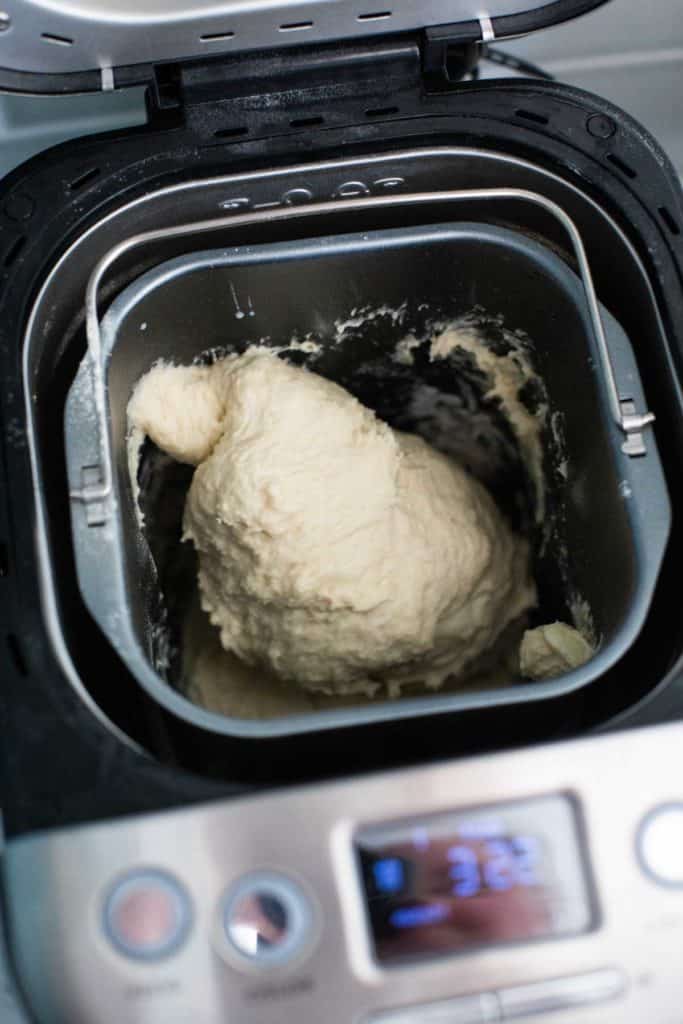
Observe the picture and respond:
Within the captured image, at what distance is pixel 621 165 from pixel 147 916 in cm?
69

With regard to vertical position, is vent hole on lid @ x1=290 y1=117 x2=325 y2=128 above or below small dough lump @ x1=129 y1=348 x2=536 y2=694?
above

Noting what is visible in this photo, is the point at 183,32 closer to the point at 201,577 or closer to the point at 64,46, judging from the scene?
the point at 64,46

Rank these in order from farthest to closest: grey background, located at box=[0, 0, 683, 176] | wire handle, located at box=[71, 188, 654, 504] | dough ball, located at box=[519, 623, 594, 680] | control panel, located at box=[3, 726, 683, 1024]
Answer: grey background, located at box=[0, 0, 683, 176] < dough ball, located at box=[519, 623, 594, 680] < wire handle, located at box=[71, 188, 654, 504] < control panel, located at box=[3, 726, 683, 1024]

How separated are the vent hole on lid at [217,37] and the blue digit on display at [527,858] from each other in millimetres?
681

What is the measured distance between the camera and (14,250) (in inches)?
30.9

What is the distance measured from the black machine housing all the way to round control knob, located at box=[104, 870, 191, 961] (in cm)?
5

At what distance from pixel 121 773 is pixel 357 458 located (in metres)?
0.37

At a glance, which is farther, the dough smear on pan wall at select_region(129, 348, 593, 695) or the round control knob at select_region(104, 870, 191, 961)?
the dough smear on pan wall at select_region(129, 348, 593, 695)

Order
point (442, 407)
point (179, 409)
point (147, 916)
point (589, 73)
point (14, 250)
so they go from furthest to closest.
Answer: point (589, 73), point (442, 407), point (179, 409), point (14, 250), point (147, 916)

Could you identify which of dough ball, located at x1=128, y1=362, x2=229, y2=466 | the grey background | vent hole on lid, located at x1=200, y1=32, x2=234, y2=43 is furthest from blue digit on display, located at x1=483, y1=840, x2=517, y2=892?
the grey background

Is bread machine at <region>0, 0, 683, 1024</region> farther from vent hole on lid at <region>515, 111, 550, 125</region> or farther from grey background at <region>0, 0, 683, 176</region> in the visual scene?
grey background at <region>0, 0, 683, 176</region>

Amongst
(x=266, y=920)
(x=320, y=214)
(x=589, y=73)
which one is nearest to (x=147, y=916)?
(x=266, y=920)

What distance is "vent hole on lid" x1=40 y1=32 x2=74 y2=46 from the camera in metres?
0.80

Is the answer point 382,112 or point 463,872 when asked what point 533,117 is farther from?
point 463,872
